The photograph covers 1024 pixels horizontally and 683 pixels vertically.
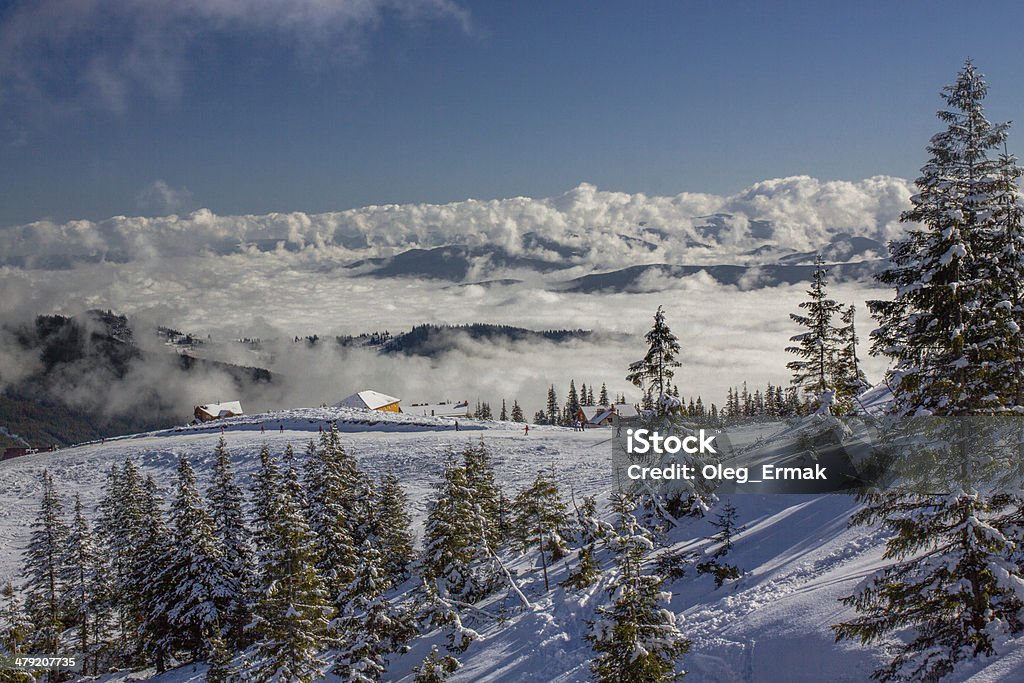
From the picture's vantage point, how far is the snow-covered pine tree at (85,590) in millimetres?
40188

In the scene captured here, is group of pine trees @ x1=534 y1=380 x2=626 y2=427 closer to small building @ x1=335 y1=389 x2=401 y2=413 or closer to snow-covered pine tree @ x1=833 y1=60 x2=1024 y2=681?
small building @ x1=335 y1=389 x2=401 y2=413

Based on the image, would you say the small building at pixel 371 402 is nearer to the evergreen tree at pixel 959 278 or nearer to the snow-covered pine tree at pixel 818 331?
the snow-covered pine tree at pixel 818 331

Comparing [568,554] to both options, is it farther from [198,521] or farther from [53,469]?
[53,469]

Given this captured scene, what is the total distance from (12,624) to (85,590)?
23.6 feet

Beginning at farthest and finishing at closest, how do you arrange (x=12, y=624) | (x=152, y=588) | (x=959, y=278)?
(x=12, y=624) → (x=152, y=588) → (x=959, y=278)

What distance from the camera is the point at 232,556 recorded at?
34.2 metres

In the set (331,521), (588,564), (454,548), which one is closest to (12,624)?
(331,521)

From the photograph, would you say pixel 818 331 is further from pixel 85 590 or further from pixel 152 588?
pixel 85 590

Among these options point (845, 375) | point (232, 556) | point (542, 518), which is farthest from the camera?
point (845, 375)

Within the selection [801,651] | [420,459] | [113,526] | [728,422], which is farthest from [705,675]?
[420,459]

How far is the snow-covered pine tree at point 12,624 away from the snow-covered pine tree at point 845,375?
37.2 meters

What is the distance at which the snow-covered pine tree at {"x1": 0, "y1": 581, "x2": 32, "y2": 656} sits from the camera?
26.8 metres

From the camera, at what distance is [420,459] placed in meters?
68.2

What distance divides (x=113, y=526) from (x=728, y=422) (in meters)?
38.1
